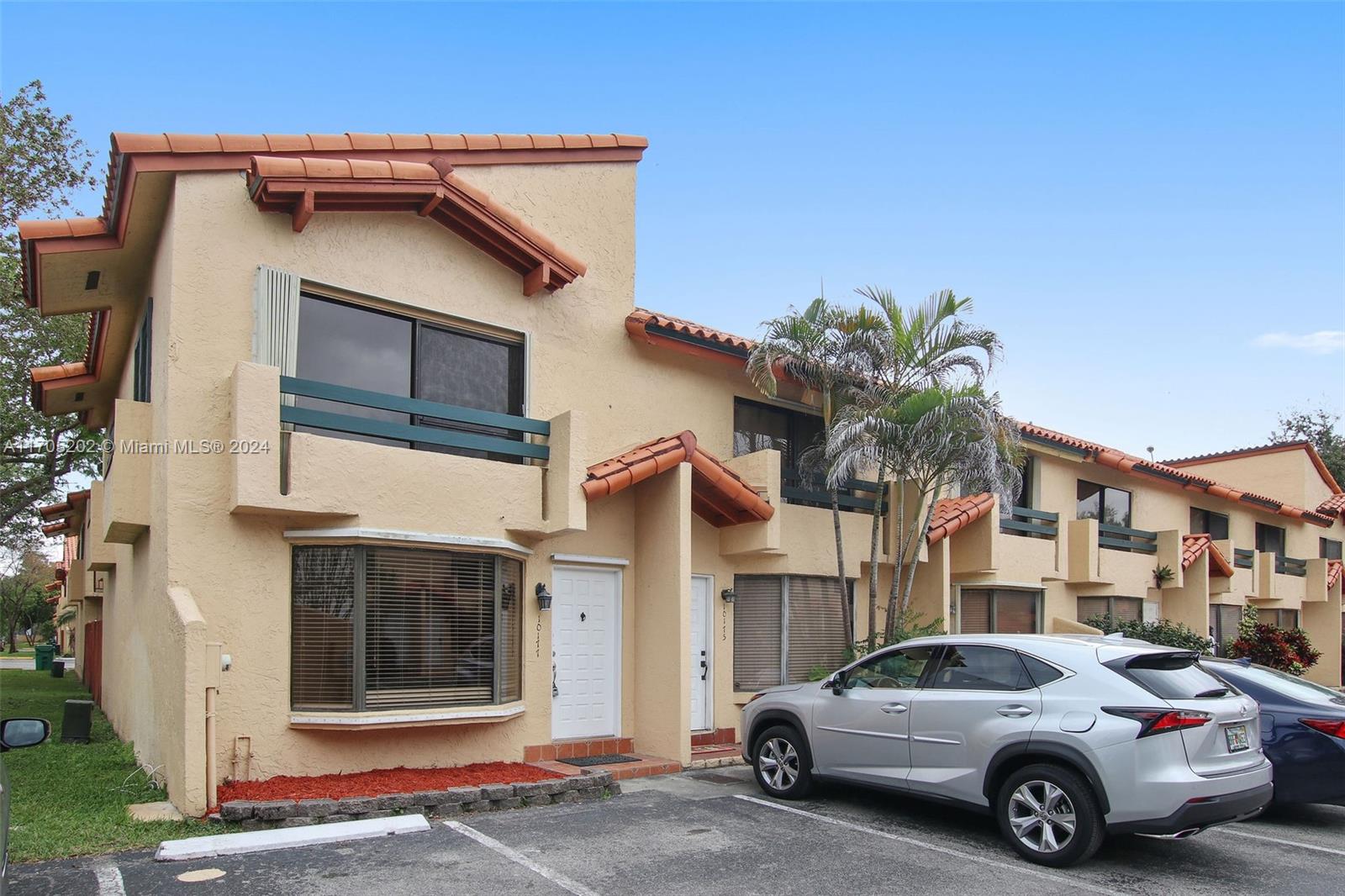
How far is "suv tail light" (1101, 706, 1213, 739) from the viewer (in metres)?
6.86

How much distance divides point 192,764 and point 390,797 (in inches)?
61.8

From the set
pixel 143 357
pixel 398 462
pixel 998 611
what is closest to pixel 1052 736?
pixel 398 462

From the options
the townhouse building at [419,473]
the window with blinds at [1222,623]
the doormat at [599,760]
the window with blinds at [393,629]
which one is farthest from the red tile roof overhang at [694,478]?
the window with blinds at [1222,623]

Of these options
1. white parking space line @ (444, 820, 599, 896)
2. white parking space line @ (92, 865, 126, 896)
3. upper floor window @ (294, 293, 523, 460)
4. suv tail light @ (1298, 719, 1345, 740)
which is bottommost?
white parking space line @ (444, 820, 599, 896)

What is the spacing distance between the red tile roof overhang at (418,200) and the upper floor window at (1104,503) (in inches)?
524

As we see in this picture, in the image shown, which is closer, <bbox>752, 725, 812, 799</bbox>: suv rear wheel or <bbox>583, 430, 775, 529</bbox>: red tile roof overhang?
<bbox>752, 725, 812, 799</bbox>: suv rear wheel

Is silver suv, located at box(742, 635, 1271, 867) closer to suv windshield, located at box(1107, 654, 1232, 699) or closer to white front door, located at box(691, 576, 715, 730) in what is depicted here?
suv windshield, located at box(1107, 654, 1232, 699)

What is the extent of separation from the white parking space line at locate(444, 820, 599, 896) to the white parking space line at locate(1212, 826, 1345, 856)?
5.81 meters

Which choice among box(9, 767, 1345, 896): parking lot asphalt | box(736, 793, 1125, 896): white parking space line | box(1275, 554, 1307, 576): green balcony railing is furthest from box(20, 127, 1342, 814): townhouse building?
box(1275, 554, 1307, 576): green balcony railing

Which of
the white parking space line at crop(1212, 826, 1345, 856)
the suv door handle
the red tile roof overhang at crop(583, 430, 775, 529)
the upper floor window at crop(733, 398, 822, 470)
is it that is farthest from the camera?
the upper floor window at crop(733, 398, 822, 470)

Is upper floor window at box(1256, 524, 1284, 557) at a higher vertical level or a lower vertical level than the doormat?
higher

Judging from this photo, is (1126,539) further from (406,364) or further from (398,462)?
(398,462)

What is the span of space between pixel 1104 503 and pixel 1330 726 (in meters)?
12.3

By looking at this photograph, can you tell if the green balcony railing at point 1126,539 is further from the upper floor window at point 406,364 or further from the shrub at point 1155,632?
the upper floor window at point 406,364
